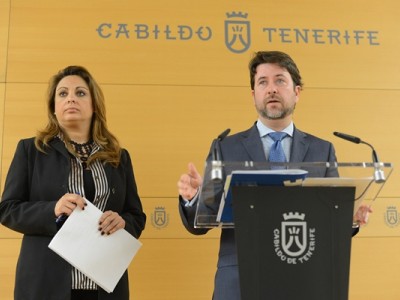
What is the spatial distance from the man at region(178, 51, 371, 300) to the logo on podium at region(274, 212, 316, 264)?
1.38 ft

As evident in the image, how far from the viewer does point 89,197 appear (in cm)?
228

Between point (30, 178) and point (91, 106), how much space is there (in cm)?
49

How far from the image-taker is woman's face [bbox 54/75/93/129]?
2428mm

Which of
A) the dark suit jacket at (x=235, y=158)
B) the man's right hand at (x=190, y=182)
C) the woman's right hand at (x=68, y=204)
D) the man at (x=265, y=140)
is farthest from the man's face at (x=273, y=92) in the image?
the woman's right hand at (x=68, y=204)

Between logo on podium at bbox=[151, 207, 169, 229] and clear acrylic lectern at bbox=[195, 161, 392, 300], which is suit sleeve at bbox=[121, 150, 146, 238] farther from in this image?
clear acrylic lectern at bbox=[195, 161, 392, 300]

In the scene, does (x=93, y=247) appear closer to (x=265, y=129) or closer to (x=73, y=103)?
(x=73, y=103)

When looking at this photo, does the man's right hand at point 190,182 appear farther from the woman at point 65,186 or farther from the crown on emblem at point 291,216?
the woman at point 65,186

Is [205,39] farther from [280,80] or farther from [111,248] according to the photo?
[111,248]

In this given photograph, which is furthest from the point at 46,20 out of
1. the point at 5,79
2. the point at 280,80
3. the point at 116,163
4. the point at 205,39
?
the point at 280,80

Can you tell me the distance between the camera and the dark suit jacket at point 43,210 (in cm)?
211

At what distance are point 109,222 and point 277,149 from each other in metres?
0.78

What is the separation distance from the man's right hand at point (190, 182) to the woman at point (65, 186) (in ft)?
1.90

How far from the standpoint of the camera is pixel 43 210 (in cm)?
212

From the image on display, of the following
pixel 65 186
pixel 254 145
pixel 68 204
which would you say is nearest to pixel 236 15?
pixel 254 145
